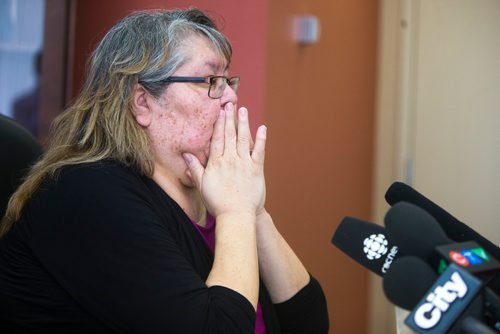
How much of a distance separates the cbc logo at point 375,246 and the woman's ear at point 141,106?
2.21ft

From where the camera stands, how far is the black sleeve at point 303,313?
1.48 metres

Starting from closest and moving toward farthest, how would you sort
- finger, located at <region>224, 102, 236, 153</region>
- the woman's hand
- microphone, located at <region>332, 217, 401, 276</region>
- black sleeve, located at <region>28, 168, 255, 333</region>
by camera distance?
microphone, located at <region>332, 217, 401, 276</region>
black sleeve, located at <region>28, 168, 255, 333</region>
the woman's hand
finger, located at <region>224, 102, 236, 153</region>

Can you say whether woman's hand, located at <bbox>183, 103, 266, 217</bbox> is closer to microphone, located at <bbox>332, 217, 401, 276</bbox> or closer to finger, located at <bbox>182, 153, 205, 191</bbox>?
finger, located at <bbox>182, 153, 205, 191</bbox>

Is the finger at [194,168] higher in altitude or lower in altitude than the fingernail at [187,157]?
lower

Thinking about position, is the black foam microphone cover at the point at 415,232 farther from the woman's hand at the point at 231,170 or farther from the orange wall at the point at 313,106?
the orange wall at the point at 313,106

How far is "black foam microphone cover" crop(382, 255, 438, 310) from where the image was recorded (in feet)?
2.30

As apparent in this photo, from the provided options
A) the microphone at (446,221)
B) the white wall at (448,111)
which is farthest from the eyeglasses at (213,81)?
the white wall at (448,111)

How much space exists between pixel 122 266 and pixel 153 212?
145 mm

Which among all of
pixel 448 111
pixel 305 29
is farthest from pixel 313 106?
pixel 448 111

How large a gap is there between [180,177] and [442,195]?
211 cm

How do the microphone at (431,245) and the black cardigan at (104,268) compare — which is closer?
the microphone at (431,245)

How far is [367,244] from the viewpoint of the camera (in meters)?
0.88

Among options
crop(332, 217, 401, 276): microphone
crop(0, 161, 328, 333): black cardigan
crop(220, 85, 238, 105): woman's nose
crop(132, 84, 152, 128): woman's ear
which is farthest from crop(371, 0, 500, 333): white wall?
crop(332, 217, 401, 276): microphone

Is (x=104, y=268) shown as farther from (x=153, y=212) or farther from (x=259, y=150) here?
(x=259, y=150)
